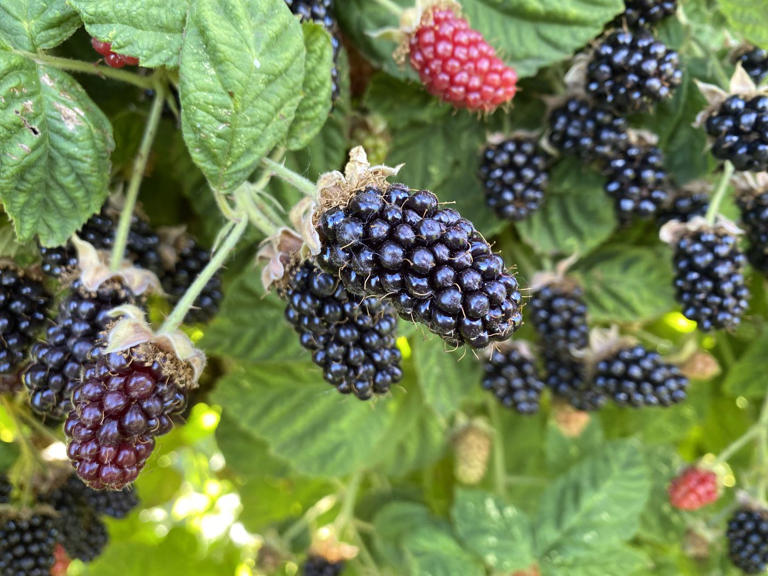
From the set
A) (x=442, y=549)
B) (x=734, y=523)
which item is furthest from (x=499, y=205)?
(x=734, y=523)

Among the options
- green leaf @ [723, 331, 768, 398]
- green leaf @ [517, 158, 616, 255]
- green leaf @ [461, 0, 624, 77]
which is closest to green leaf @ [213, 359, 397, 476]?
green leaf @ [517, 158, 616, 255]

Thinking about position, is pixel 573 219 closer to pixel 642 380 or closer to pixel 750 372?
pixel 642 380

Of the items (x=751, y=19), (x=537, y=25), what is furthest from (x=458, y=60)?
(x=751, y=19)

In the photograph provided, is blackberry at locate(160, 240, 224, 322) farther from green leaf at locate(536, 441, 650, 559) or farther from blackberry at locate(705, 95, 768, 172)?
green leaf at locate(536, 441, 650, 559)

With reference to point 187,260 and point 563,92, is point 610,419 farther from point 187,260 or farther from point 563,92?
point 187,260

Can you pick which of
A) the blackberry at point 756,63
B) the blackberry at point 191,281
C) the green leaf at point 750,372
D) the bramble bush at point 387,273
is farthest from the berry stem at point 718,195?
the blackberry at point 191,281

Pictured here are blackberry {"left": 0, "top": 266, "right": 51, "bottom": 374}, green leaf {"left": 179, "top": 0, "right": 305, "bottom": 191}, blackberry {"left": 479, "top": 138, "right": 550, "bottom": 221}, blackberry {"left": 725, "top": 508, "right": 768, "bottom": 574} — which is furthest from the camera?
blackberry {"left": 725, "top": 508, "right": 768, "bottom": 574}

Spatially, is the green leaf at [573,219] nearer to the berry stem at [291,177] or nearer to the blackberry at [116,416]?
the berry stem at [291,177]
